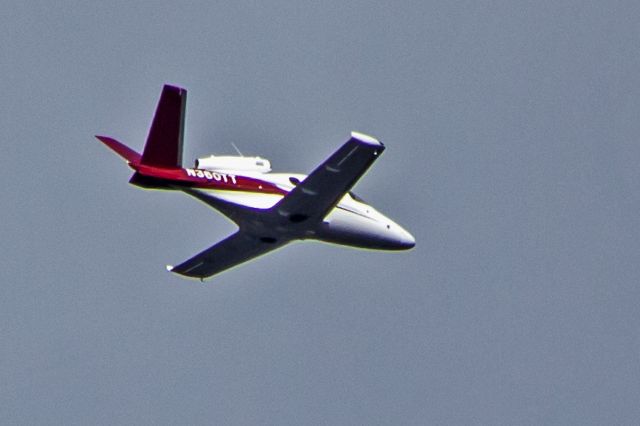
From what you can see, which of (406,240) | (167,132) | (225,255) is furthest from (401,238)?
(167,132)

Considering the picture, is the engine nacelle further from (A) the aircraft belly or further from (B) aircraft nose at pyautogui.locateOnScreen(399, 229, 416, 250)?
(B) aircraft nose at pyautogui.locateOnScreen(399, 229, 416, 250)

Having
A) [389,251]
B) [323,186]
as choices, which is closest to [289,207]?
[323,186]

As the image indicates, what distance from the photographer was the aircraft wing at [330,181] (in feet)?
259

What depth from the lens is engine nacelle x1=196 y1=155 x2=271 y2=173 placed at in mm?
83500

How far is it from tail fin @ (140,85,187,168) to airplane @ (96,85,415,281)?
0.04 m

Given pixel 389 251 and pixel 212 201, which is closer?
pixel 212 201

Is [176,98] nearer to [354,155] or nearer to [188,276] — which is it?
[354,155]

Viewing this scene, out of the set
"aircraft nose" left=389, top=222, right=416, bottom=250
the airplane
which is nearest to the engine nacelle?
the airplane

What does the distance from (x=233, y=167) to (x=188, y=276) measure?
8755mm

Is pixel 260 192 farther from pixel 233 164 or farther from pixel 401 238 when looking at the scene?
pixel 401 238

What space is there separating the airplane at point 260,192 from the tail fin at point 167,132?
4cm

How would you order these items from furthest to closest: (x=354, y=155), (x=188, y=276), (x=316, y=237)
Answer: (x=188, y=276) < (x=316, y=237) < (x=354, y=155)

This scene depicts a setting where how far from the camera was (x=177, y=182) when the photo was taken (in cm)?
8175

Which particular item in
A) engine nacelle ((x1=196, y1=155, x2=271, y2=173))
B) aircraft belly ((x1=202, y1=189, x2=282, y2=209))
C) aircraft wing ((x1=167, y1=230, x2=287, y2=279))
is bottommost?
aircraft wing ((x1=167, y1=230, x2=287, y2=279))
